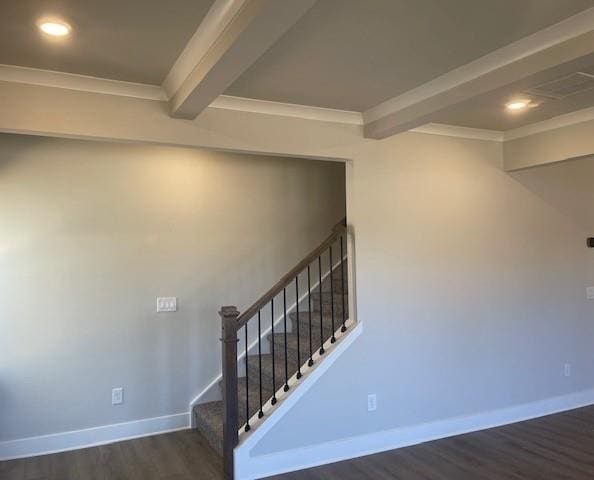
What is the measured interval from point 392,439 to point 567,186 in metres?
3.05

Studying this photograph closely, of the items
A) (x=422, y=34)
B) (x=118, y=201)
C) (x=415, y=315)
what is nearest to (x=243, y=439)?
(x=415, y=315)

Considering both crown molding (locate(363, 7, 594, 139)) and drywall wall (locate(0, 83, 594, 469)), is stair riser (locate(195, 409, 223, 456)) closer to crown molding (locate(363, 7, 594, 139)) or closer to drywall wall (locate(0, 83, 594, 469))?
drywall wall (locate(0, 83, 594, 469))

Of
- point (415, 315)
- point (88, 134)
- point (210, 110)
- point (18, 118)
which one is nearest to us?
point (18, 118)

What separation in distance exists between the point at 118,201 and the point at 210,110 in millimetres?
1314

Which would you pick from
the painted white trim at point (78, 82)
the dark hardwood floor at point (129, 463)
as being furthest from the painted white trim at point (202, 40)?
the dark hardwood floor at point (129, 463)

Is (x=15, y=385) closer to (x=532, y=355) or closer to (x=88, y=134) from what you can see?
(x=88, y=134)

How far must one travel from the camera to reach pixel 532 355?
14.5ft

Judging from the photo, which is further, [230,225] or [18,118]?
[230,225]

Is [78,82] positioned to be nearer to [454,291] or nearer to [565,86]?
[565,86]

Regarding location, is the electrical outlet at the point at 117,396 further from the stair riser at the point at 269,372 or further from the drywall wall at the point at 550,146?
the drywall wall at the point at 550,146

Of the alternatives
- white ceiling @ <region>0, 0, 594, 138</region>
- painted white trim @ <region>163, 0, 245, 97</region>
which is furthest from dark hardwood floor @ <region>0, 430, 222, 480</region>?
painted white trim @ <region>163, 0, 245, 97</region>

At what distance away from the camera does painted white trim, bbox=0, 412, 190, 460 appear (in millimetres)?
3564

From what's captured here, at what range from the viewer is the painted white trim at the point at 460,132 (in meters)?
4.01

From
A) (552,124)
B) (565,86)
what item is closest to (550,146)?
(552,124)
